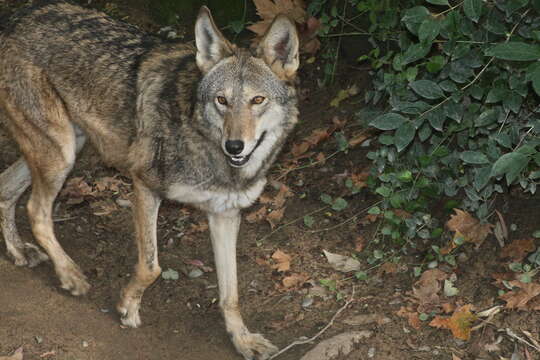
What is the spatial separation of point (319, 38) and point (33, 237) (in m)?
3.47

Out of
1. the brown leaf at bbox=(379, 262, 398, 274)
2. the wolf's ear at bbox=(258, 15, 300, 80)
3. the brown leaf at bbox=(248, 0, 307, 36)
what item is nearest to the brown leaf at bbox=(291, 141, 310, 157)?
the brown leaf at bbox=(248, 0, 307, 36)

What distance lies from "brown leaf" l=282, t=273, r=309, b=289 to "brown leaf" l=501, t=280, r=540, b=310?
161cm

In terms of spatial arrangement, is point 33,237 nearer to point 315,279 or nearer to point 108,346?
point 108,346

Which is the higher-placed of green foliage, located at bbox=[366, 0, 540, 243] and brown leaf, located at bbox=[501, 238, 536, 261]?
green foliage, located at bbox=[366, 0, 540, 243]

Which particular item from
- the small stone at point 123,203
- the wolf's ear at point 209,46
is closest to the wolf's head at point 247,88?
the wolf's ear at point 209,46

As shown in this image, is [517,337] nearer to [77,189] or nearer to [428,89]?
[428,89]

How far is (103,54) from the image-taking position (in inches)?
216

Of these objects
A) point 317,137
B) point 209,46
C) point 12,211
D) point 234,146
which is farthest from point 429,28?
point 12,211

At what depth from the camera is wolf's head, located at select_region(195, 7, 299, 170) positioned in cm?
470

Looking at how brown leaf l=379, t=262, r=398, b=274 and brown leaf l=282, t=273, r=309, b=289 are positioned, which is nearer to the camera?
brown leaf l=379, t=262, r=398, b=274

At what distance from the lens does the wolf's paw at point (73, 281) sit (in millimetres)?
5828

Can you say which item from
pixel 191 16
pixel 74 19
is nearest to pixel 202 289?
pixel 74 19

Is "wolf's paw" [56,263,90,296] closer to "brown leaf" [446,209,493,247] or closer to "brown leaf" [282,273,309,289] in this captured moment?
"brown leaf" [282,273,309,289]

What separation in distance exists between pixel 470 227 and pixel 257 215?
2.00m
